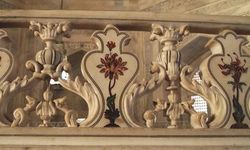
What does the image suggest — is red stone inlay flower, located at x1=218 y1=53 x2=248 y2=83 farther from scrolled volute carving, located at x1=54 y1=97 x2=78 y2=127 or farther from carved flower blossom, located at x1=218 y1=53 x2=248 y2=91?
scrolled volute carving, located at x1=54 y1=97 x2=78 y2=127

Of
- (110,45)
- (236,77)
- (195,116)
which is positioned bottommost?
(195,116)

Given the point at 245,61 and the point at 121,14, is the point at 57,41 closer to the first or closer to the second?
the point at 121,14

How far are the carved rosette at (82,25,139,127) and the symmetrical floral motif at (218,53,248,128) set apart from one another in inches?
15.5

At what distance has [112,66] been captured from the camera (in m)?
1.79

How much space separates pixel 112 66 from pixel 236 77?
54 cm

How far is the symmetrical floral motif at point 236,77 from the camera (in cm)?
176

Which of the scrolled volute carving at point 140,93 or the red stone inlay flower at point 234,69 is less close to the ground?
the red stone inlay flower at point 234,69

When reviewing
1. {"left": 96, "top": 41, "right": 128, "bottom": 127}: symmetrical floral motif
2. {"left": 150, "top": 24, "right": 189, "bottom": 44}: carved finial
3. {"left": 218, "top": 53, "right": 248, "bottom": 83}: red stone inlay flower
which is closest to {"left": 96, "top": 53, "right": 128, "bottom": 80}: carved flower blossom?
{"left": 96, "top": 41, "right": 128, "bottom": 127}: symmetrical floral motif

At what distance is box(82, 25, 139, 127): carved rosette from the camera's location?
170cm

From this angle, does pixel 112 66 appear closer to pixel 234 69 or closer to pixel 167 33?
pixel 167 33

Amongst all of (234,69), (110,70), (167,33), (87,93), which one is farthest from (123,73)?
(234,69)

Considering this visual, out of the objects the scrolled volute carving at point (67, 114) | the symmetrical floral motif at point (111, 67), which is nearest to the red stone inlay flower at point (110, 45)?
the symmetrical floral motif at point (111, 67)

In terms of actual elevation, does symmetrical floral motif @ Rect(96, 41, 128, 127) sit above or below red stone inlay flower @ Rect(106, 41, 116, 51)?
below

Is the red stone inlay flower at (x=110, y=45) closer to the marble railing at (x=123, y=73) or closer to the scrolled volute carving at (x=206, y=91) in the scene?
the marble railing at (x=123, y=73)
